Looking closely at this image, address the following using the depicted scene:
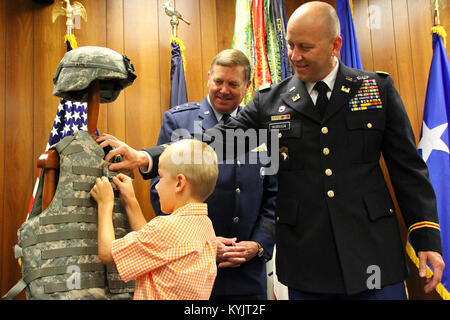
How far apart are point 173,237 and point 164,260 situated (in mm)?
73

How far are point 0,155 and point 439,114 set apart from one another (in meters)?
3.16

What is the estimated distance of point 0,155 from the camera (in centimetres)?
280

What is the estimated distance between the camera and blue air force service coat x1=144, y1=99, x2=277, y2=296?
1.82 metres

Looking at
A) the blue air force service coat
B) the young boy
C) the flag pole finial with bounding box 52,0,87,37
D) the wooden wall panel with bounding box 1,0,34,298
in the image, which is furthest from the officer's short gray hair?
the wooden wall panel with bounding box 1,0,34,298

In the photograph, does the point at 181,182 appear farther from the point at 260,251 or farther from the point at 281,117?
the point at 260,251

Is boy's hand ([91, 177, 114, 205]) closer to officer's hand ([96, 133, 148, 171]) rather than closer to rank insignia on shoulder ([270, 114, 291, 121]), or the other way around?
officer's hand ([96, 133, 148, 171])

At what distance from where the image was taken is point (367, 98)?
1.54 meters

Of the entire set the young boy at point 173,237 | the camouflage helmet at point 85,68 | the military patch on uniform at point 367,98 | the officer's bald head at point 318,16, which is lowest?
the young boy at point 173,237

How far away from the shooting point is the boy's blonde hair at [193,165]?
4.36ft

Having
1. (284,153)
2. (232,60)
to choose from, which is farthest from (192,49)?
(284,153)

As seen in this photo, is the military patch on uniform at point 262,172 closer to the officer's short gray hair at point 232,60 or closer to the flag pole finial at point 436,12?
the officer's short gray hair at point 232,60

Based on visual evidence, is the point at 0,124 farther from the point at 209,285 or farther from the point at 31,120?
the point at 209,285

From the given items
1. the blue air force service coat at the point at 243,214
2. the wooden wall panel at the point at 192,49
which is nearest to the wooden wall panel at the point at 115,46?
the wooden wall panel at the point at 192,49

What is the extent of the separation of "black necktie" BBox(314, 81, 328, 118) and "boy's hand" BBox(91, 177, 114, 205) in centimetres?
83
